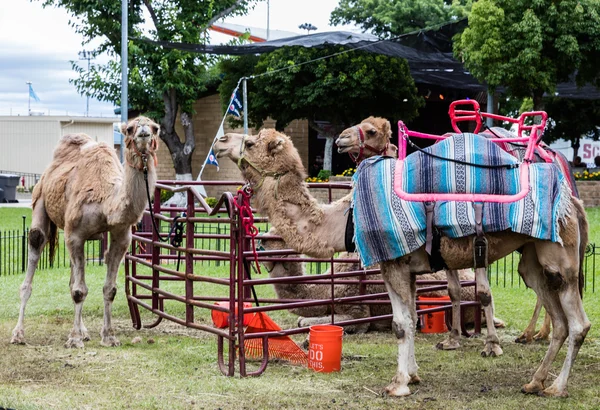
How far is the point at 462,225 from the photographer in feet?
20.3

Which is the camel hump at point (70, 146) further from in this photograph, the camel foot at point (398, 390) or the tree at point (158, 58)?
the tree at point (158, 58)

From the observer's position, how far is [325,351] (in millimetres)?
7277

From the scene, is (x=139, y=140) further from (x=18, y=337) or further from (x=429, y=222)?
(x=429, y=222)

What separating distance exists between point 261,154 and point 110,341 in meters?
3.07

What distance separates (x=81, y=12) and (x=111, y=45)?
1572 millimetres

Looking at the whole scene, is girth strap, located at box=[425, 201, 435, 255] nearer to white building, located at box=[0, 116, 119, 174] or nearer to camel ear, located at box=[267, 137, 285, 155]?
camel ear, located at box=[267, 137, 285, 155]

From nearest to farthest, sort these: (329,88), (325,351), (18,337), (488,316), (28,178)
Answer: (325,351) < (488,316) < (18,337) < (329,88) < (28,178)

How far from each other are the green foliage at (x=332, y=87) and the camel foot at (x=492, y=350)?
64.0 feet

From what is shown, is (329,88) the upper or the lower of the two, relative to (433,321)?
upper

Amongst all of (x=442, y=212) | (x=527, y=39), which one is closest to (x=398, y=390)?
(x=442, y=212)


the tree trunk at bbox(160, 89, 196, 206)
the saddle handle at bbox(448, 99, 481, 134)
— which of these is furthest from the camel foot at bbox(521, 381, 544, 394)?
the tree trunk at bbox(160, 89, 196, 206)

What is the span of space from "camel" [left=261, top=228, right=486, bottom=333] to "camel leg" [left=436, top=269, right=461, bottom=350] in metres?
0.94

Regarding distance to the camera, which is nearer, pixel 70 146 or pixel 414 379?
pixel 414 379

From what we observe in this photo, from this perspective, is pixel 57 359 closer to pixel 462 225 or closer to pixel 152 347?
pixel 152 347
